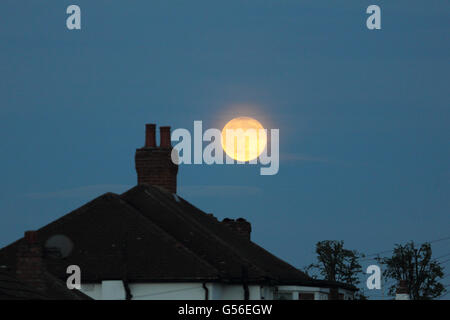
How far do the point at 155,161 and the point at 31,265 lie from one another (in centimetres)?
1820

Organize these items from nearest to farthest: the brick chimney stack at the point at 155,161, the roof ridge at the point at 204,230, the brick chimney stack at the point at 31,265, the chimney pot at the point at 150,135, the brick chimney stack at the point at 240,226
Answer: the brick chimney stack at the point at 31,265
the roof ridge at the point at 204,230
the brick chimney stack at the point at 155,161
the chimney pot at the point at 150,135
the brick chimney stack at the point at 240,226

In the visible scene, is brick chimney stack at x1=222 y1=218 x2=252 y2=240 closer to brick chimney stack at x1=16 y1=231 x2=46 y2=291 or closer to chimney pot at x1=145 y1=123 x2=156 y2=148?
chimney pot at x1=145 y1=123 x2=156 y2=148

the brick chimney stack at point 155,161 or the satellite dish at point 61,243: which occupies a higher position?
the brick chimney stack at point 155,161

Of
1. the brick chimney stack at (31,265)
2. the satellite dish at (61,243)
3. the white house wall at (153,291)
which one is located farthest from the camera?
the satellite dish at (61,243)

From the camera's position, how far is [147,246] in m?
42.2

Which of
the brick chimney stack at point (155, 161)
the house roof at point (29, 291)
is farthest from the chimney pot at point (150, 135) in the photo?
the house roof at point (29, 291)

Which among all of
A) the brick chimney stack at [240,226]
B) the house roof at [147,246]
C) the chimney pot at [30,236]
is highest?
the brick chimney stack at [240,226]

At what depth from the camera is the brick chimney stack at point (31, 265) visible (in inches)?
1225

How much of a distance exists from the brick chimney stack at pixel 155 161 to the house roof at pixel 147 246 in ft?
3.47

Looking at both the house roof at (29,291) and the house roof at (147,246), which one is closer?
the house roof at (29,291)

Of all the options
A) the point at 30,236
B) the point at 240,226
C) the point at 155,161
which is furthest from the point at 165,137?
Answer: the point at 30,236

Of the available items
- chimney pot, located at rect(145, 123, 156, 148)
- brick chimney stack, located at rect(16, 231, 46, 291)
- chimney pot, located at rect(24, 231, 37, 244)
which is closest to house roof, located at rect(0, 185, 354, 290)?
chimney pot, located at rect(145, 123, 156, 148)

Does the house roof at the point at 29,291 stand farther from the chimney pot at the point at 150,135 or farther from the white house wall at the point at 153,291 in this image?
the chimney pot at the point at 150,135
